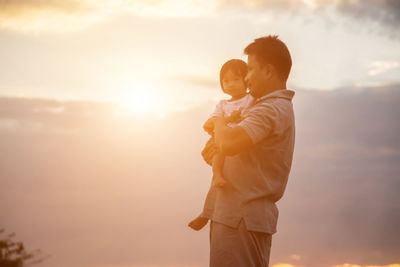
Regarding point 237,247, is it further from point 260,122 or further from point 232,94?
point 232,94

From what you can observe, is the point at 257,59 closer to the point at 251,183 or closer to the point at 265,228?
the point at 251,183

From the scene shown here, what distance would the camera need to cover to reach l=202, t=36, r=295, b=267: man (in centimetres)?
351

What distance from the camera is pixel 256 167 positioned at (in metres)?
3.60

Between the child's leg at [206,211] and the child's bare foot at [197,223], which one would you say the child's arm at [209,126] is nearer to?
the child's leg at [206,211]

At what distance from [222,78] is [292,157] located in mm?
1724

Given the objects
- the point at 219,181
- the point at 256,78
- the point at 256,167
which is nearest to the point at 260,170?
the point at 256,167

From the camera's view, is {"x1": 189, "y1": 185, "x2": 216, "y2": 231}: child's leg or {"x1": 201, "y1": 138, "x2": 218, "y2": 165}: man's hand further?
{"x1": 201, "y1": 138, "x2": 218, "y2": 165}: man's hand

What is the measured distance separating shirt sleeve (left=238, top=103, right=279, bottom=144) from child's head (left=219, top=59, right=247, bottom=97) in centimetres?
159

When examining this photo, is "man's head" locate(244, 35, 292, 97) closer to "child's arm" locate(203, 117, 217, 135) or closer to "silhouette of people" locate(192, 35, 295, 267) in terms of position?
"silhouette of people" locate(192, 35, 295, 267)

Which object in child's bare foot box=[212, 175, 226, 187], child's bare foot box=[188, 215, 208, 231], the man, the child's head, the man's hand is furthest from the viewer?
the child's head

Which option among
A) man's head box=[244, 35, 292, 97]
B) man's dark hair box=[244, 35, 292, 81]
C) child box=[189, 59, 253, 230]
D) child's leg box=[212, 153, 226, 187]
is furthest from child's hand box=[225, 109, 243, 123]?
man's dark hair box=[244, 35, 292, 81]

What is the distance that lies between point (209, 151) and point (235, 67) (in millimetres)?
1306

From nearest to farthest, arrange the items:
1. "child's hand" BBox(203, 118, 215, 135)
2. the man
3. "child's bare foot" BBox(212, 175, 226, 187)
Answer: the man < "child's bare foot" BBox(212, 175, 226, 187) < "child's hand" BBox(203, 118, 215, 135)

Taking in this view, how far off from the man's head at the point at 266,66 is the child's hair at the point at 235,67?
1.29m
